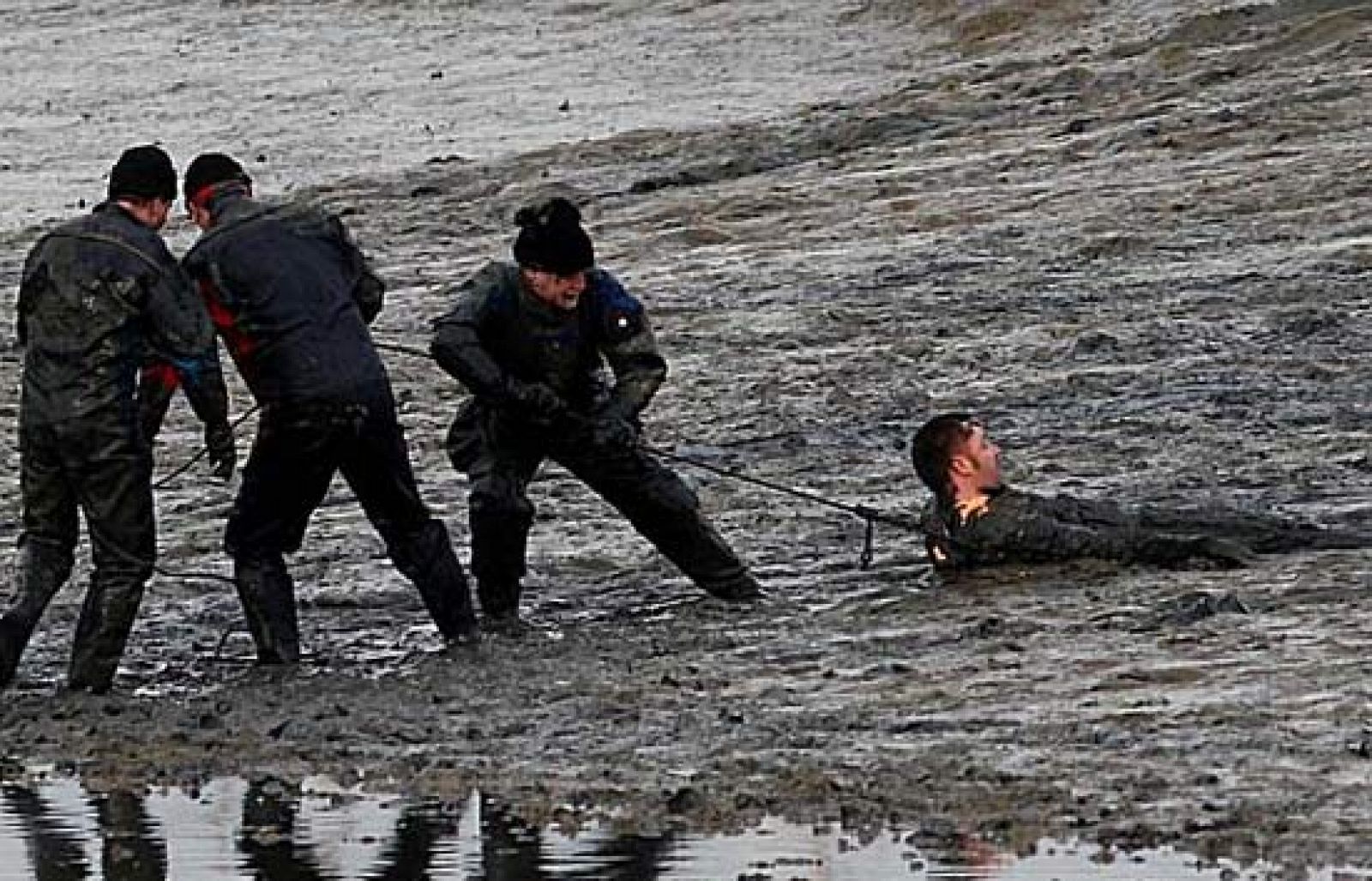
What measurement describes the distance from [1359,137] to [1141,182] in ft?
3.98

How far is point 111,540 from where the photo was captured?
1174 cm

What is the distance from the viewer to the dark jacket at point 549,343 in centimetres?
1237

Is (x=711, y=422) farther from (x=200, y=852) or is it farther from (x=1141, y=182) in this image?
(x=200, y=852)

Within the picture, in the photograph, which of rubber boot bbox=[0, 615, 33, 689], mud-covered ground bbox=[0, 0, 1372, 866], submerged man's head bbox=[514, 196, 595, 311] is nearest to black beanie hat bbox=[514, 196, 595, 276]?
submerged man's head bbox=[514, 196, 595, 311]

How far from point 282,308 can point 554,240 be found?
0.87 metres

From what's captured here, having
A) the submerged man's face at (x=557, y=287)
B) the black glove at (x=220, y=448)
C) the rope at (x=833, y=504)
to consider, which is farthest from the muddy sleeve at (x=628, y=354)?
the black glove at (x=220, y=448)

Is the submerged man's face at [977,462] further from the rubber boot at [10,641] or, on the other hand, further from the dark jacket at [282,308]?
the rubber boot at [10,641]

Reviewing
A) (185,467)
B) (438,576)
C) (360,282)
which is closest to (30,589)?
(438,576)

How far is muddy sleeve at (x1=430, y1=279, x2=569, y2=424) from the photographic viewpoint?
12281mm

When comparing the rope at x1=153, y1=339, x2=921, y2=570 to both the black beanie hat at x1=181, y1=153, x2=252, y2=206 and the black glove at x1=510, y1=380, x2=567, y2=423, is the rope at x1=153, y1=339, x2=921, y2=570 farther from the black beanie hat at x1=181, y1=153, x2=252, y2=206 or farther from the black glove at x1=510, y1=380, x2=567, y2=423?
the black beanie hat at x1=181, y1=153, x2=252, y2=206

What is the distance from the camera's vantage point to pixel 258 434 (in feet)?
40.0

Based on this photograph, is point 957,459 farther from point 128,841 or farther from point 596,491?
point 128,841

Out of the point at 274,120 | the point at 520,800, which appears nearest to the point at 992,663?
the point at 520,800

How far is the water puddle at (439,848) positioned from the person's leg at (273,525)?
6.24ft
